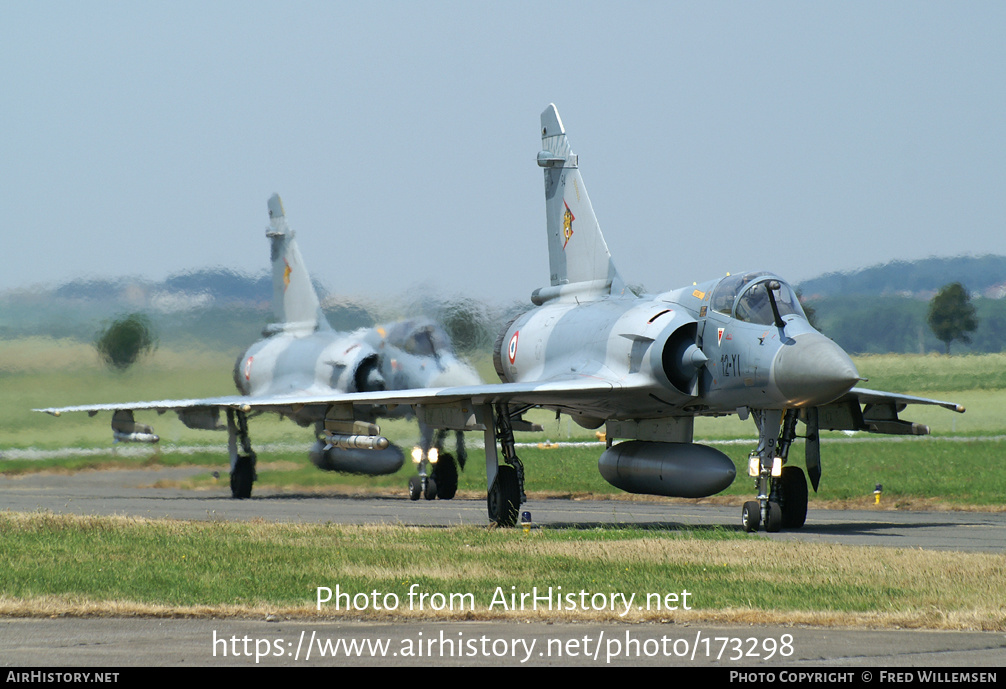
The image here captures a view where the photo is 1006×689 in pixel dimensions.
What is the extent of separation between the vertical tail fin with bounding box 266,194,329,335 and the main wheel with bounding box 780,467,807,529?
1515 centimetres

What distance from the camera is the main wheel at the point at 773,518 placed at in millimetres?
16062

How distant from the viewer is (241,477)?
27.1m

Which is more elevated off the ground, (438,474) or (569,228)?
(569,228)

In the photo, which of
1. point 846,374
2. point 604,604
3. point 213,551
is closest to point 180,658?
point 604,604

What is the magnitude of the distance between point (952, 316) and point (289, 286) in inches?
885

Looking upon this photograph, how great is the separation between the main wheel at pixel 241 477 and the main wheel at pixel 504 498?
35.7 ft

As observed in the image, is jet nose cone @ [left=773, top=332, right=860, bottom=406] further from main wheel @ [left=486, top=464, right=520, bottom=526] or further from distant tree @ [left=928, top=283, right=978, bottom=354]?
distant tree @ [left=928, top=283, right=978, bottom=354]

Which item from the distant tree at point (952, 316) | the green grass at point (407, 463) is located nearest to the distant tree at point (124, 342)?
the green grass at point (407, 463)

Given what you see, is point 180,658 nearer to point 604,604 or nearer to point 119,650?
point 119,650

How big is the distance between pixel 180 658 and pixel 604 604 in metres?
3.49

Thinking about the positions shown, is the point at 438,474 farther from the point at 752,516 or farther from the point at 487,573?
the point at 487,573

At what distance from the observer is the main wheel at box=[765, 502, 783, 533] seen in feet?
52.7

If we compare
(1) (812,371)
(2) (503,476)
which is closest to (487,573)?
(1) (812,371)
